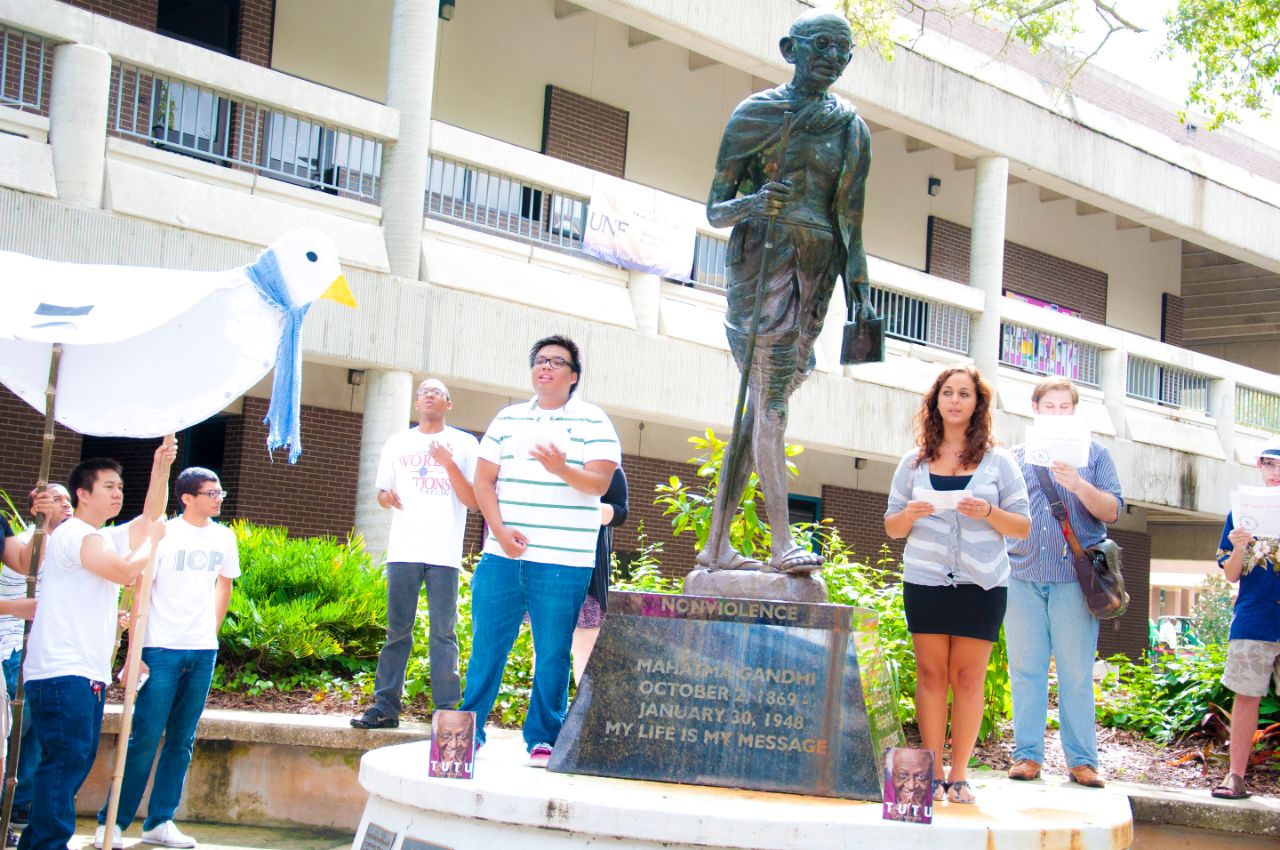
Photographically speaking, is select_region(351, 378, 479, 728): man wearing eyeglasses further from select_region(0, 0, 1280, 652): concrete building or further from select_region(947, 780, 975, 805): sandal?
select_region(0, 0, 1280, 652): concrete building

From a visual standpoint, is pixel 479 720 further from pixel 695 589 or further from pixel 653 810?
pixel 653 810

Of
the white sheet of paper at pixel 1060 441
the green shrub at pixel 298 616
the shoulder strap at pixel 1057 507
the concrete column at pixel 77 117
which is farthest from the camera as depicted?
the concrete column at pixel 77 117

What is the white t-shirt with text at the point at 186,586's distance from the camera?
6.96 metres

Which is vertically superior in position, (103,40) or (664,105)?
(664,105)

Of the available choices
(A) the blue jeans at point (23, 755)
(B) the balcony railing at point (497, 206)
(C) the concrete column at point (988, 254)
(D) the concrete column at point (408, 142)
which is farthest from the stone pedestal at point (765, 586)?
(C) the concrete column at point (988, 254)

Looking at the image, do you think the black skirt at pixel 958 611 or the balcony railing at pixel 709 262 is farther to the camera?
the balcony railing at pixel 709 262

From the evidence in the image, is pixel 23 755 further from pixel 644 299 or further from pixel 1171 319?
pixel 1171 319

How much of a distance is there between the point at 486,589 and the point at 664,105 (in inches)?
599

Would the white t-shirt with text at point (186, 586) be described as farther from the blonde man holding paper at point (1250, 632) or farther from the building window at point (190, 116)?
the building window at point (190, 116)

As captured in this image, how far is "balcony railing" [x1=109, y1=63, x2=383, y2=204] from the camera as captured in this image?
13797 millimetres

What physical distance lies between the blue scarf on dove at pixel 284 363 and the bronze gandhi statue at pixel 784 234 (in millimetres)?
1937

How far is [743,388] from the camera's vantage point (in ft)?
21.4

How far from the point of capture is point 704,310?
1784 centimetres

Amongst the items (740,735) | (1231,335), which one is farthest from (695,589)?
(1231,335)
